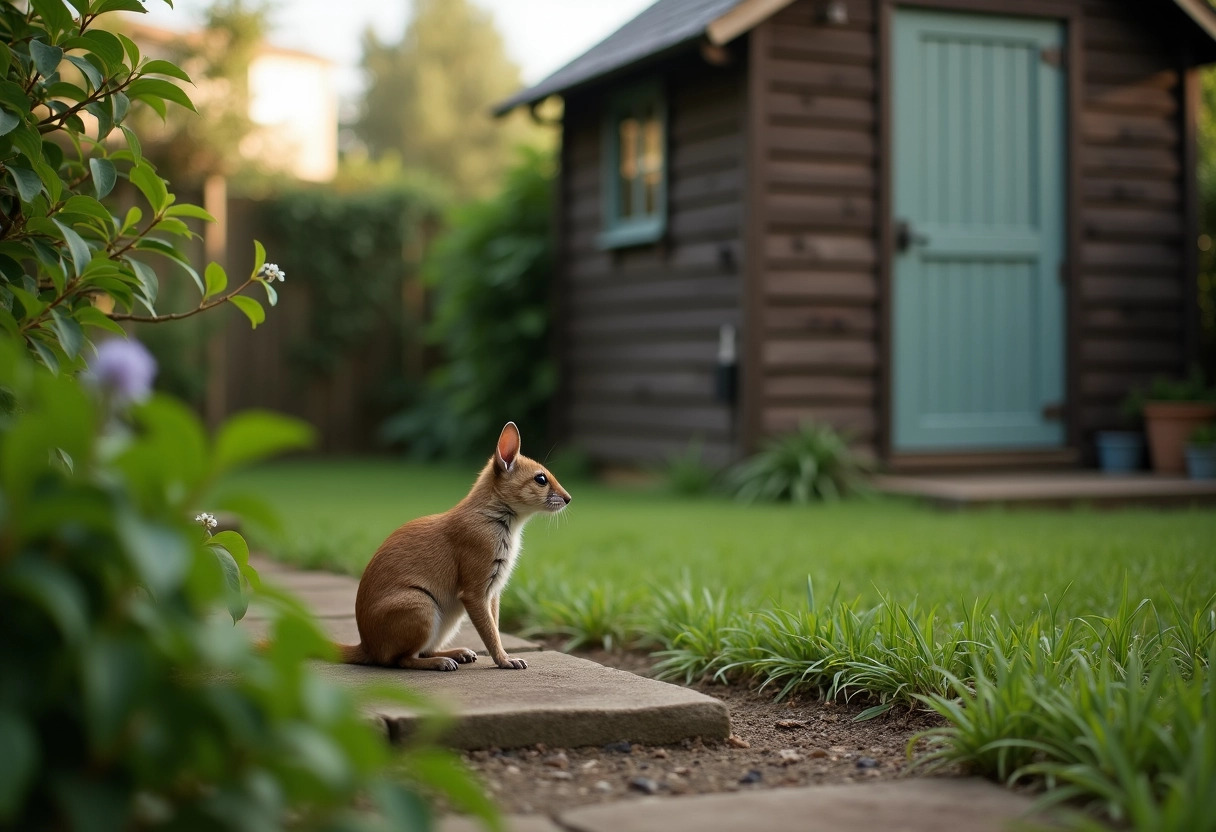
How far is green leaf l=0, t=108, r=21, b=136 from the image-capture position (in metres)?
2.22

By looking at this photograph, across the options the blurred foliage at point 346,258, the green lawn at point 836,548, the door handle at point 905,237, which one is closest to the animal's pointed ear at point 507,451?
the green lawn at point 836,548

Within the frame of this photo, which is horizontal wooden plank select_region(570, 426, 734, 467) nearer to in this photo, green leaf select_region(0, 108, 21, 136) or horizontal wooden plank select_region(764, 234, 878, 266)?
horizontal wooden plank select_region(764, 234, 878, 266)

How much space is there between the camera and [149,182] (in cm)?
256

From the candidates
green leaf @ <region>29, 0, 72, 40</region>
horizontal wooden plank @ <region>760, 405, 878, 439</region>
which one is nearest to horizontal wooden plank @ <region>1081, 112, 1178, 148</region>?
horizontal wooden plank @ <region>760, 405, 878, 439</region>

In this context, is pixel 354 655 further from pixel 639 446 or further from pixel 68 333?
pixel 639 446

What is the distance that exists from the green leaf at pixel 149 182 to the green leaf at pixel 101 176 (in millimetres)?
48

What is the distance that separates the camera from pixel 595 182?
416 inches

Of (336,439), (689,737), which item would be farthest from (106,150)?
(336,439)

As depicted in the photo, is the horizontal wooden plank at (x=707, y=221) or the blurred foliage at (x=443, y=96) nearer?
the horizontal wooden plank at (x=707, y=221)

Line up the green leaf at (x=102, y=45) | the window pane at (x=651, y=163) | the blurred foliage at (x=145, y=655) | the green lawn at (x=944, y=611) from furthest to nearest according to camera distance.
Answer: the window pane at (x=651, y=163) → the green leaf at (x=102, y=45) → the green lawn at (x=944, y=611) → the blurred foliage at (x=145, y=655)

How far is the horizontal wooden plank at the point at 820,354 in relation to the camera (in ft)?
27.3

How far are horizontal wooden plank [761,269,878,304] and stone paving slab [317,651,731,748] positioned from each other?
5628 mm

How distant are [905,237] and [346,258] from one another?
21.5 ft

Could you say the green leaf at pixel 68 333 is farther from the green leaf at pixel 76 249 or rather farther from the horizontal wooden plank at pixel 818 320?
the horizontal wooden plank at pixel 818 320
